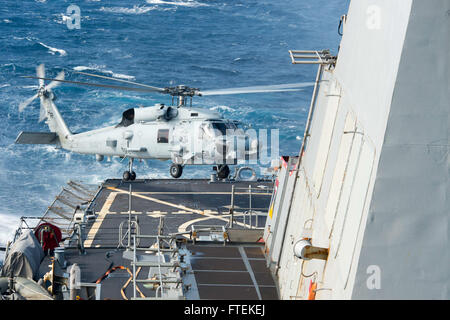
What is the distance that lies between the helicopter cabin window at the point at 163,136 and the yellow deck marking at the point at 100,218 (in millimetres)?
3804

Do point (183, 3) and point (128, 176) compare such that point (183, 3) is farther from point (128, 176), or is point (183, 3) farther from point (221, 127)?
point (221, 127)

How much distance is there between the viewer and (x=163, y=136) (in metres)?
33.2

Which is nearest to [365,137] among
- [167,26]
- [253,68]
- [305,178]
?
[305,178]

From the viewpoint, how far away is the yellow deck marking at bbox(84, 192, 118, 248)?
25.7 m

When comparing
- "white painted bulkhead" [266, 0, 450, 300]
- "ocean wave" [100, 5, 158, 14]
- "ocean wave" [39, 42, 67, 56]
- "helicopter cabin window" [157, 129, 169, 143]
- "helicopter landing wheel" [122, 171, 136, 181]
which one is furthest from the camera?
"ocean wave" [100, 5, 158, 14]

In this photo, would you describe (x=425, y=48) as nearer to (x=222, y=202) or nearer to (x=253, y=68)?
(x=222, y=202)

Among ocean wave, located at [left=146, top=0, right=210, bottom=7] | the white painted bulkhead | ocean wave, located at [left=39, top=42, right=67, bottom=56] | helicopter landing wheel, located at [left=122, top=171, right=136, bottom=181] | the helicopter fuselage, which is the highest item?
ocean wave, located at [left=146, top=0, right=210, bottom=7]

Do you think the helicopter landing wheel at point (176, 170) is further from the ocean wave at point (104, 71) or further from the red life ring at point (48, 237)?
the ocean wave at point (104, 71)

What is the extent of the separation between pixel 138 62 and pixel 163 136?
4963cm

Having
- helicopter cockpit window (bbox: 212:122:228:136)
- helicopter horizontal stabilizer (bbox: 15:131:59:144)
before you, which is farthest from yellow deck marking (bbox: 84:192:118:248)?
helicopter horizontal stabilizer (bbox: 15:131:59:144)

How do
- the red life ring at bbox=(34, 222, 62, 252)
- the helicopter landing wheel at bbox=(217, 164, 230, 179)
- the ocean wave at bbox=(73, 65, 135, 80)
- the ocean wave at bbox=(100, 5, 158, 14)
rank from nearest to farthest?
the red life ring at bbox=(34, 222, 62, 252) → the helicopter landing wheel at bbox=(217, 164, 230, 179) → the ocean wave at bbox=(73, 65, 135, 80) → the ocean wave at bbox=(100, 5, 158, 14)

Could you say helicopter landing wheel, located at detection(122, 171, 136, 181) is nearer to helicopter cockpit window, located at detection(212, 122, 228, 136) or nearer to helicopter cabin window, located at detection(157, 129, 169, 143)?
helicopter cabin window, located at detection(157, 129, 169, 143)

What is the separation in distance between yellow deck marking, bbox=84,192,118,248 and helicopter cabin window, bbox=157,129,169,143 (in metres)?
3.80

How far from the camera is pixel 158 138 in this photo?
3328 centimetres
